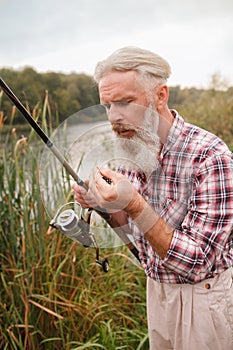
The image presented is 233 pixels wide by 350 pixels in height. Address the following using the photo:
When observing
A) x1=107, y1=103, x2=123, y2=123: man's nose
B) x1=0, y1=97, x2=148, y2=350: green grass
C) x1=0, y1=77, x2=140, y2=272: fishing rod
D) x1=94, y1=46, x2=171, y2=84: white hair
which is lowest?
x1=0, y1=97, x2=148, y2=350: green grass

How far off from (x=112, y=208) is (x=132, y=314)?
1.70 meters

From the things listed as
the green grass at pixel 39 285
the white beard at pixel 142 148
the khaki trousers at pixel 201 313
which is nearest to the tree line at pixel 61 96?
the white beard at pixel 142 148

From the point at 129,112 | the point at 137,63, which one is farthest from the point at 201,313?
the point at 137,63

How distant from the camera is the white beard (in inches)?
55.8

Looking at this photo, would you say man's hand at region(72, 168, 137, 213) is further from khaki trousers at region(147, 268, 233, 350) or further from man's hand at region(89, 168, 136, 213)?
khaki trousers at region(147, 268, 233, 350)

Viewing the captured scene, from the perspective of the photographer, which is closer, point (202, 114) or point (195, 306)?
point (195, 306)

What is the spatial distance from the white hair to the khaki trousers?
0.73m

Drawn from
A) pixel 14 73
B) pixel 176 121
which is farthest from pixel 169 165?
pixel 14 73

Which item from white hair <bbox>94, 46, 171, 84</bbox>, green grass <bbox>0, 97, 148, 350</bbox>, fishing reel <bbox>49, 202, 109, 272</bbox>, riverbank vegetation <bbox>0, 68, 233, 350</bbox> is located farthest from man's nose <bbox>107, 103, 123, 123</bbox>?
green grass <bbox>0, 97, 148, 350</bbox>

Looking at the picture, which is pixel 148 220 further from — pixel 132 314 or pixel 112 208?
pixel 132 314

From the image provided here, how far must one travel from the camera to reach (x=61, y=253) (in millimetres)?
2658

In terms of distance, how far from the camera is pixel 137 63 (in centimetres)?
138

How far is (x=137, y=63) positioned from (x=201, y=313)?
0.89m

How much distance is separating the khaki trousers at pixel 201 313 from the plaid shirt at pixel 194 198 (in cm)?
6
